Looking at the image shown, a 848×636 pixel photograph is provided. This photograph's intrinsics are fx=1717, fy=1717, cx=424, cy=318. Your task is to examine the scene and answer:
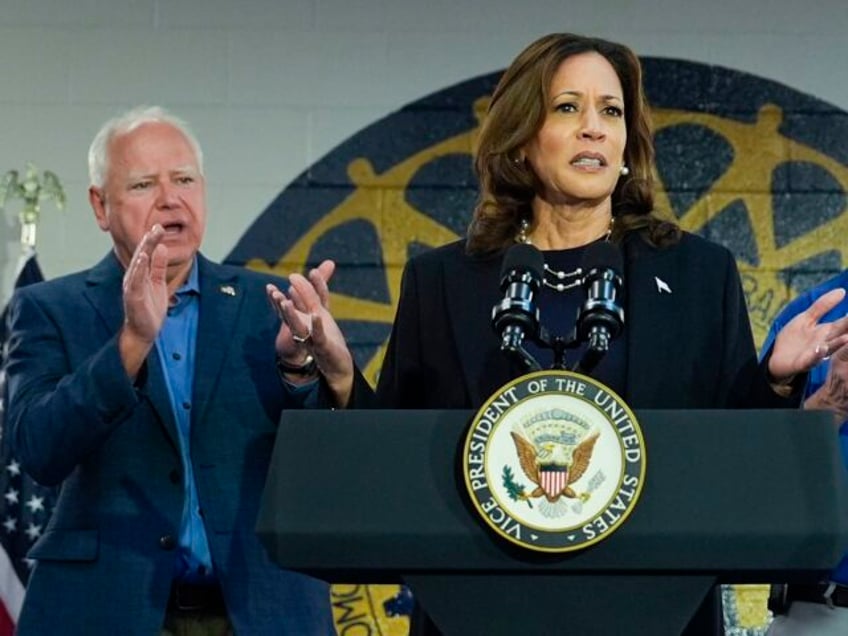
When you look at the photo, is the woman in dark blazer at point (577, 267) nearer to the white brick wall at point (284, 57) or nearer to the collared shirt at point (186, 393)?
the collared shirt at point (186, 393)

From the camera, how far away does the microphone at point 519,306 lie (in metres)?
1.63

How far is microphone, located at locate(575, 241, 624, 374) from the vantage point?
1613 mm

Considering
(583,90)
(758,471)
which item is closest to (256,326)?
(583,90)

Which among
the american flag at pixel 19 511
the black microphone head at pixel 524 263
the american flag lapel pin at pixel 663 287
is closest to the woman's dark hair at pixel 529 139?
the american flag lapel pin at pixel 663 287

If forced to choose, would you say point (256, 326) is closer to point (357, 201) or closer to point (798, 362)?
point (798, 362)

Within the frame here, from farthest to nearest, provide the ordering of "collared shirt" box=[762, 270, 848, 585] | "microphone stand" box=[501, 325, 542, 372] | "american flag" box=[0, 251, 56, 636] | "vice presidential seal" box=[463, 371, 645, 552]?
"american flag" box=[0, 251, 56, 636]
"collared shirt" box=[762, 270, 848, 585]
"microphone stand" box=[501, 325, 542, 372]
"vice presidential seal" box=[463, 371, 645, 552]

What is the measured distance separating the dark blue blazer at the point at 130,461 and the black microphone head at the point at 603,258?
3.01 feet

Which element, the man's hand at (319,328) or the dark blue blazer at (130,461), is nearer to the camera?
the man's hand at (319,328)

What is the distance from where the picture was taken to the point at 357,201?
449cm

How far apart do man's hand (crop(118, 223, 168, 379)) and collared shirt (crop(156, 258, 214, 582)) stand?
19 centimetres

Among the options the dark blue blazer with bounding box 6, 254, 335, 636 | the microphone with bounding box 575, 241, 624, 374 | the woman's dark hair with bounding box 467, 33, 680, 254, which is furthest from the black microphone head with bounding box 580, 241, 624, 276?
the dark blue blazer with bounding box 6, 254, 335, 636

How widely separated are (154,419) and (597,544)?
1.23 metres

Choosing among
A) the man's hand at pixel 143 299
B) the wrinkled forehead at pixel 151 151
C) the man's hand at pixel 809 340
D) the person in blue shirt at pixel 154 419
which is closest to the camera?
the man's hand at pixel 809 340

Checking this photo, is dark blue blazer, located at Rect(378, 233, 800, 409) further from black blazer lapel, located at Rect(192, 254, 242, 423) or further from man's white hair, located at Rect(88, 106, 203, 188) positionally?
man's white hair, located at Rect(88, 106, 203, 188)
